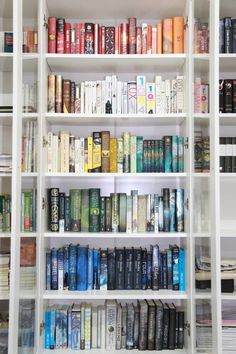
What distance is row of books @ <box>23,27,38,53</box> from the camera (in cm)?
209

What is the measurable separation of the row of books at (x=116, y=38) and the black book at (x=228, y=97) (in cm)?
41

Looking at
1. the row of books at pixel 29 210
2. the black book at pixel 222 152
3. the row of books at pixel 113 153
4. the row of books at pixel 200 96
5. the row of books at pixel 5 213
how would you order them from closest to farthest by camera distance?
the row of books at pixel 5 213
the row of books at pixel 29 210
the row of books at pixel 200 96
the black book at pixel 222 152
the row of books at pixel 113 153

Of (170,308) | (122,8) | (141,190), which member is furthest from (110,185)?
(122,8)

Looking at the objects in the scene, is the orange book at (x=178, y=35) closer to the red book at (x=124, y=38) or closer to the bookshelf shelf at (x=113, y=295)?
the red book at (x=124, y=38)

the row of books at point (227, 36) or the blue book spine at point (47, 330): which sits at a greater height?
the row of books at point (227, 36)

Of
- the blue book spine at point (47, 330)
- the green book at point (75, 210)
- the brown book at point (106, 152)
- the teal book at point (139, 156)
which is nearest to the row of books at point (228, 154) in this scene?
the teal book at point (139, 156)

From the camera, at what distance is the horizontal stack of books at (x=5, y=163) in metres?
1.98

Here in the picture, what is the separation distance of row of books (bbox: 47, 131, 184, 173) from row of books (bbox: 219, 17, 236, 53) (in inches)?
24.4

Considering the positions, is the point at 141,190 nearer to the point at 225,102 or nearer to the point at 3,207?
the point at 225,102

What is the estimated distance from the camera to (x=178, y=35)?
2738mm

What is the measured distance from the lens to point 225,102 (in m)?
2.54

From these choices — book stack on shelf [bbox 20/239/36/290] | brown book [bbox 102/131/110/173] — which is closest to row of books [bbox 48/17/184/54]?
brown book [bbox 102/131/110/173]

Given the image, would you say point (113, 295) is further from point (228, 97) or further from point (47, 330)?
point (228, 97)

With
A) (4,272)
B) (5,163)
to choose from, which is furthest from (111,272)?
(5,163)
